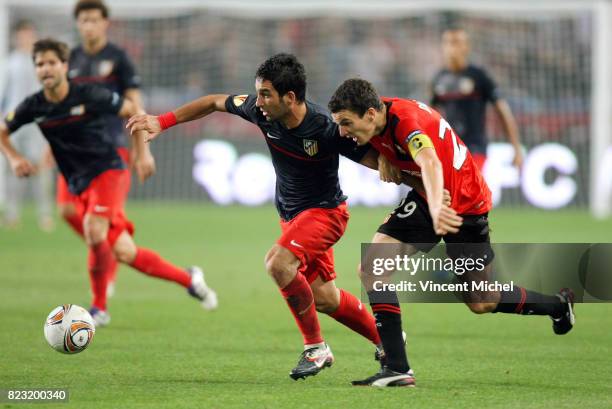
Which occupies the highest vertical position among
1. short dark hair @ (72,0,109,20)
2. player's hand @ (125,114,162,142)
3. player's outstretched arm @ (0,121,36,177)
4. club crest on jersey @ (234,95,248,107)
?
short dark hair @ (72,0,109,20)

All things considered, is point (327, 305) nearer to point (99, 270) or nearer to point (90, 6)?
point (99, 270)

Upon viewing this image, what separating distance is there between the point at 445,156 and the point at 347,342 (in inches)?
82.9

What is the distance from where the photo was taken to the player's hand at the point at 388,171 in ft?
20.8

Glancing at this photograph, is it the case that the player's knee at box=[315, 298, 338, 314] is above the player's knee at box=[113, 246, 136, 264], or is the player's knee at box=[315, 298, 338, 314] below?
above

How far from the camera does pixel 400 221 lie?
6.54 m

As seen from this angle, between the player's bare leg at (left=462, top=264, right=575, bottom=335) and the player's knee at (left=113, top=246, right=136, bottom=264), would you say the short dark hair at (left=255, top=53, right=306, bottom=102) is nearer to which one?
the player's bare leg at (left=462, top=264, right=575, bottom=335)

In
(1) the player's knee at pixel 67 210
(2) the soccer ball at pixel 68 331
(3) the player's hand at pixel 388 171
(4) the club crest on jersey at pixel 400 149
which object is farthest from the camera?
(1) the player's knee at pixel 67 210

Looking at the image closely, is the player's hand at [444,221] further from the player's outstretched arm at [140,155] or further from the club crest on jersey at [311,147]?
the player's outstretched arm at [140,155]

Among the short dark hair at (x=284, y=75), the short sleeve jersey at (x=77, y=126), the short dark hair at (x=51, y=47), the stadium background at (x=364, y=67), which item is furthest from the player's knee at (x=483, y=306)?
the stadium background at (x=364, y=67)

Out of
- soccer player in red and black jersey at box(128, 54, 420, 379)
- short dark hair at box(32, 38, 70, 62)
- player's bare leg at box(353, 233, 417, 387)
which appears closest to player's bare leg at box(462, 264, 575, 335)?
player's bare leg at box(353, 233, 417, 387)

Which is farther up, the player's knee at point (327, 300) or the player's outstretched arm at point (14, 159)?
the player's outstretched arm at point (14, 159)

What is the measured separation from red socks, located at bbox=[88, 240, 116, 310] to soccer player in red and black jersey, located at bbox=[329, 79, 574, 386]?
308 centimetres

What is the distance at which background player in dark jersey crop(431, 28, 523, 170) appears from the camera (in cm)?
1205

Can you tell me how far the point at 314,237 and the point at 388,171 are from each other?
0.61 metres
